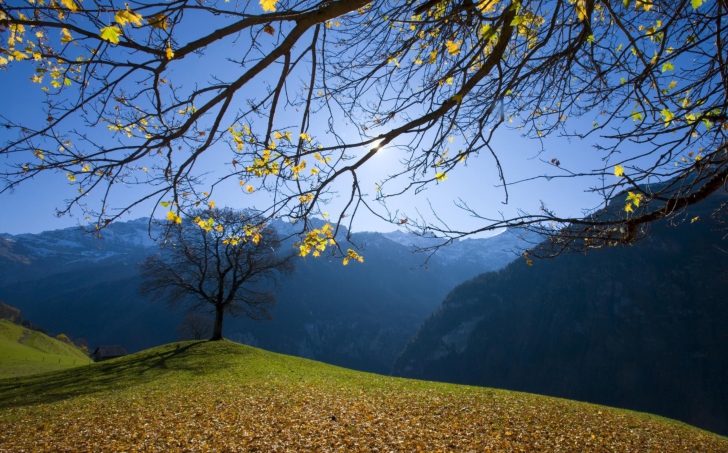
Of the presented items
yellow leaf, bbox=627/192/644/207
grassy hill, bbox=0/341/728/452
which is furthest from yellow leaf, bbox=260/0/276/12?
grassy hill, bbox=0/341/728/452

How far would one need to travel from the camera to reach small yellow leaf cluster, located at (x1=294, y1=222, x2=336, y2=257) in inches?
165

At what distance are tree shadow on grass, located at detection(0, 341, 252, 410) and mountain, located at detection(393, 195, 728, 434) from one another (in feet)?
385

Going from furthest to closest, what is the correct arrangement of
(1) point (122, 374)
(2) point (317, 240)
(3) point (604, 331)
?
(3) point (604, 331) < (1) point (122, 374) < (2) point (317, 240)

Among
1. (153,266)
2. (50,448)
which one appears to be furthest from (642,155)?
(153,266)

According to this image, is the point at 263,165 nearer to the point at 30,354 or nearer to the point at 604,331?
the point at 30,354

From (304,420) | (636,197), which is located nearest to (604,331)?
(304,420)

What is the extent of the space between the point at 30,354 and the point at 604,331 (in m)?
151

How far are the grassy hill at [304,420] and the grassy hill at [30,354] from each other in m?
13.4

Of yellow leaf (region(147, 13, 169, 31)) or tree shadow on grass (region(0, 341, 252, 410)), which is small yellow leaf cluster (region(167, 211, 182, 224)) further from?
tree shadow on grass (region(0, 341, 252, 410))

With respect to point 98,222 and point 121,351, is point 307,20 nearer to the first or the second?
point 98,222

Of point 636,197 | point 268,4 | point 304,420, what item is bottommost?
point 304,420

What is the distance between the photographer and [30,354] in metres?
30.9

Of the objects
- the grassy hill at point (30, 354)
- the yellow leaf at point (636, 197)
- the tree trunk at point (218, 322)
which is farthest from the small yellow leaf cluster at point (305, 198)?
the grassy hill at point (30, 354)

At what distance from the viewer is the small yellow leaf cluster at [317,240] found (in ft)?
13.8
